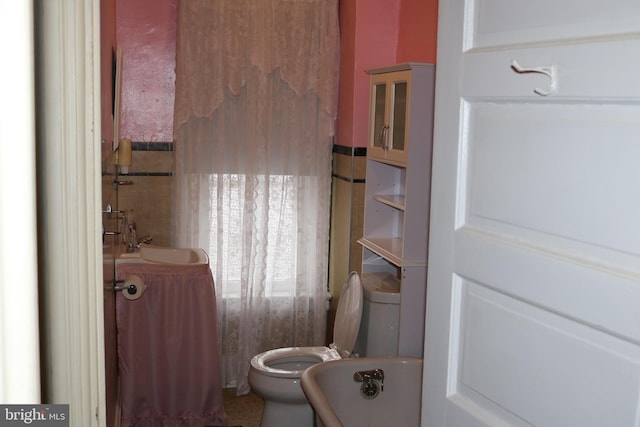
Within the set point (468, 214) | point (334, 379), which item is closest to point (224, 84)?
point (334, 379)

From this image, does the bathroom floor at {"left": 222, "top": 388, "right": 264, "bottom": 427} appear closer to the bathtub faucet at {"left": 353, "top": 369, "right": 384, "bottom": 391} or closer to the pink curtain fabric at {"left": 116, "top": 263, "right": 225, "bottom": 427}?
the pink curtain fabric at {"left": 116, "top": 263, "right": 225, "bottom": 427}

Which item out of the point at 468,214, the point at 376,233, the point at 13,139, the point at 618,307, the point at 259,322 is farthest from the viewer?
the point at 259,322

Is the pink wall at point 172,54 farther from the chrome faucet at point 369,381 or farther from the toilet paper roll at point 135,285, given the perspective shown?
the chrome faucet at point 369,381

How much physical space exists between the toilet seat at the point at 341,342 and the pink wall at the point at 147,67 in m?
1.51

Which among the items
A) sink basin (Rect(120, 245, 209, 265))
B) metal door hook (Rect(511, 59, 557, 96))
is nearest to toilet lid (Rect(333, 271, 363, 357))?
sink basin (Rect(120, 245, 209, 265))

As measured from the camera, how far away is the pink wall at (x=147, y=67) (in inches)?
164

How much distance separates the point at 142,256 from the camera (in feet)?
12.2

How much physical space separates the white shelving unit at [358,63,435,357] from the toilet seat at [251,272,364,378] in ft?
0.84

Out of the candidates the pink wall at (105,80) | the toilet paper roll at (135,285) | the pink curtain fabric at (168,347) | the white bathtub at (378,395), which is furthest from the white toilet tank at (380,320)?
the pink wall at (105,80)

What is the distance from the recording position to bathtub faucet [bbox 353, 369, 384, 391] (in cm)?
303

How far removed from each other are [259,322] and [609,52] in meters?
3.57

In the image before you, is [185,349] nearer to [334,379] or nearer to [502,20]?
[334,379]

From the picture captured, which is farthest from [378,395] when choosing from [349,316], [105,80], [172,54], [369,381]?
[172,54]

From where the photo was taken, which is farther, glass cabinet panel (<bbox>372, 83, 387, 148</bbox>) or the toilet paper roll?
glass cabinet panel (<bbox>372, 83, 387, 148</bbox>)
